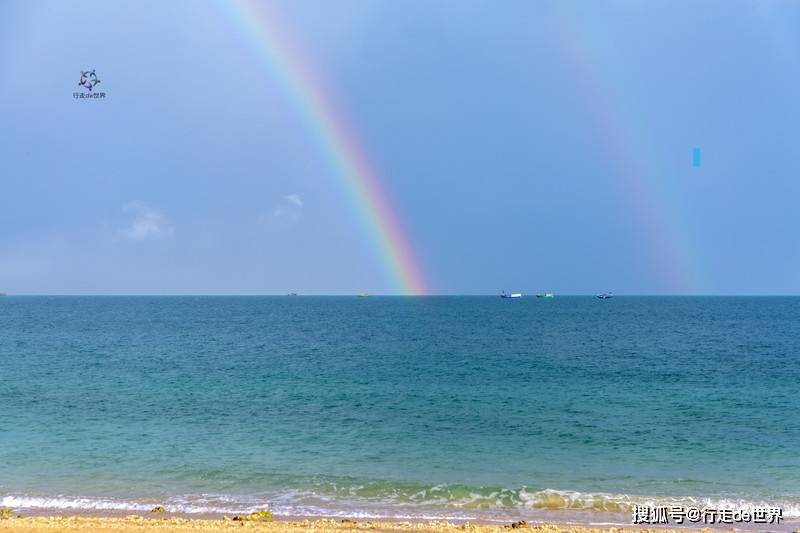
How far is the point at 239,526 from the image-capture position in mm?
20062

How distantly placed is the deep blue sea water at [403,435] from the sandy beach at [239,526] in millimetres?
2194

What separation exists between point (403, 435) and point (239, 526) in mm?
16804

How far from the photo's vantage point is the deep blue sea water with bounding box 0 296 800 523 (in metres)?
25.2

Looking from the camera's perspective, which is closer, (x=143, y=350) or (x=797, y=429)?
(x=797, y=429)

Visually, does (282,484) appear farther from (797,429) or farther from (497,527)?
(797,429)

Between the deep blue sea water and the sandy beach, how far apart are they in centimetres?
219

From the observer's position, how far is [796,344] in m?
98.8

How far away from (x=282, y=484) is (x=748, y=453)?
2358 cm

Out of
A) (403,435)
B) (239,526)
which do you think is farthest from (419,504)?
(403,435)

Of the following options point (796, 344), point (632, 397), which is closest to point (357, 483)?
point (632, 397)

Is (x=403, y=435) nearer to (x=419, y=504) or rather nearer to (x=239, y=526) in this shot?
→ (x=419, y=504)

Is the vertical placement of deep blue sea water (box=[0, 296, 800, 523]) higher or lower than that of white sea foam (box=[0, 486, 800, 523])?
higher

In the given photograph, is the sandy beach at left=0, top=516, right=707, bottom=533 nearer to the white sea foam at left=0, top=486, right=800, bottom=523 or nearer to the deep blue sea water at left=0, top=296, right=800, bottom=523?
the white sea foam at left=0, top=486, right=800, bottom=523

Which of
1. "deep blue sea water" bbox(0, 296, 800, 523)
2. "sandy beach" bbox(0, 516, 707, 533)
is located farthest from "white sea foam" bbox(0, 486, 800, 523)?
"sandy beach" bbox(0, 516, 707, 533)
